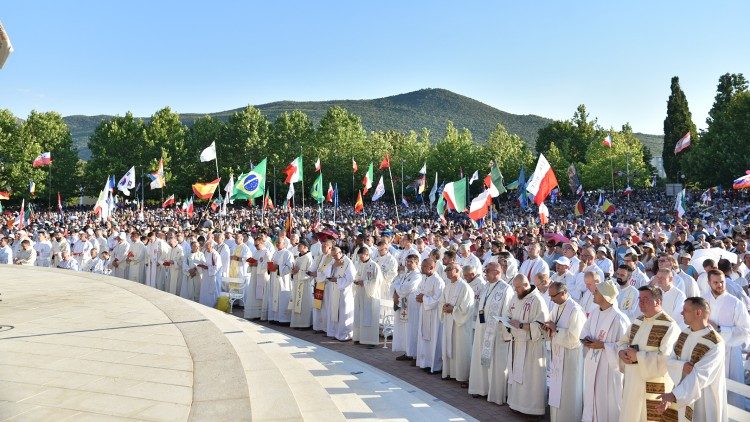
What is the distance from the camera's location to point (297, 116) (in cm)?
8419

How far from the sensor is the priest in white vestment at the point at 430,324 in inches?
419

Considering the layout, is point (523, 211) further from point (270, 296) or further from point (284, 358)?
point (284, 358)

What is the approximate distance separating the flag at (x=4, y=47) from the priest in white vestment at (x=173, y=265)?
9672 mm

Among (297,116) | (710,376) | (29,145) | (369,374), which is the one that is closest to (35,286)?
(369,374)

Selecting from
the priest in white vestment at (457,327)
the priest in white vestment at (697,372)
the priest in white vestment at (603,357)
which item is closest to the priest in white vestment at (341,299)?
the priest in white vestment at (457,327)

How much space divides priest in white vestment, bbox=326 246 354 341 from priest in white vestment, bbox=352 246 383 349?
0.37 meters

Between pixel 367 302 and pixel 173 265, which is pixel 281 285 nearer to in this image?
pixel 367 302

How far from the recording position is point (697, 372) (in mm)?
5684

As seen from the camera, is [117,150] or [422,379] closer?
[422,379]

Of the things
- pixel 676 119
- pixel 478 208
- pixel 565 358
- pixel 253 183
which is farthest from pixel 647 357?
pixel 676 119

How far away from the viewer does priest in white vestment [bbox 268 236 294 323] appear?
15.4 m

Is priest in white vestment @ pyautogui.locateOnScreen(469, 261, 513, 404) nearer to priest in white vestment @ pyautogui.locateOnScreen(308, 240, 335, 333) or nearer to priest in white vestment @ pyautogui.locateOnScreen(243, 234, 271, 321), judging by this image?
priest in white vestment @ pyautogui.locateOnScreen(308, 240, 335, 333)

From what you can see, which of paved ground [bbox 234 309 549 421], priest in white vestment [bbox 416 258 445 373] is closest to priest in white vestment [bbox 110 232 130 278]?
paved ground [bbox 234 309 549 421]

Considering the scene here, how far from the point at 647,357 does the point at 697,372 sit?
0.70 metres
